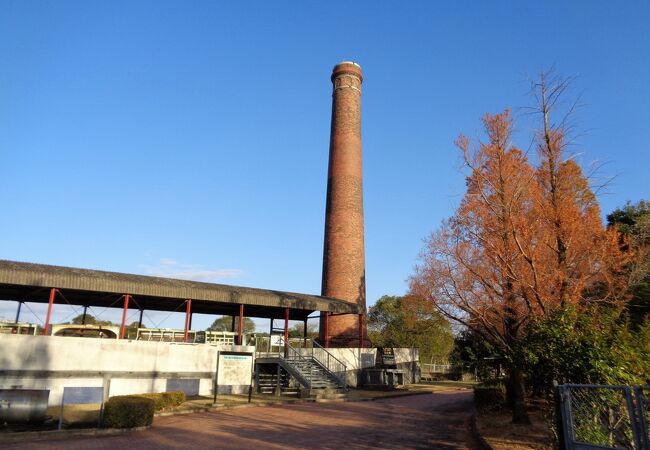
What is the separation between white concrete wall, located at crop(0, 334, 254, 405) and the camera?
16.9m

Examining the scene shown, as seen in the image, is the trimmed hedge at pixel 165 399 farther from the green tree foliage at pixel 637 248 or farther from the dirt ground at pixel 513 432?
the green tree foliage at pixel 637 248

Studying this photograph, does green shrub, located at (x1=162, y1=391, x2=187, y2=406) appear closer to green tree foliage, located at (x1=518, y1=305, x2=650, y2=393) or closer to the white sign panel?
the white sign panel

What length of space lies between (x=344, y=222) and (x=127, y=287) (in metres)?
16.1

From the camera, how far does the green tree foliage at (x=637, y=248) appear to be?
1644 cm

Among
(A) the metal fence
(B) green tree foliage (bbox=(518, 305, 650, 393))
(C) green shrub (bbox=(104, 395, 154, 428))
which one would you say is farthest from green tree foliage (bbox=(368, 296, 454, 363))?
(A) the metal fence

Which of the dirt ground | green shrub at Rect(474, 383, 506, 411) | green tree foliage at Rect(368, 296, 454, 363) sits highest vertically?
green tree foliage at Rect(368, 296, 454, 363)

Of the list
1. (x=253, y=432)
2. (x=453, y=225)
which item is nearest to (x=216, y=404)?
(x=253, y=432)

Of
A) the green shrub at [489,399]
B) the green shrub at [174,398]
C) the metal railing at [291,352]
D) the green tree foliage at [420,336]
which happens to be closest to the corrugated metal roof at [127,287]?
the metal railing at [291,352]

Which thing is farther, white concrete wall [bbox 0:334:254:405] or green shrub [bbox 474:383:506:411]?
white concrete wall [bbox 0:334:254:405]

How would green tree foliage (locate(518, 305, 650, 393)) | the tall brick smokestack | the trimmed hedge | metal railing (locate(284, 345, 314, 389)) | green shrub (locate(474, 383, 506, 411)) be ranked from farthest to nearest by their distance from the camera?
1. the tall brick smokestack
2. metal railing (locate(284, 345, 314, 389))
3. green shrub (locate(474, 383, 506, 411))
4. the trimmed hedge
5. green tree foliage (locate(518, 305, 650, 393))

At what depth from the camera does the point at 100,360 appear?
18812 mm

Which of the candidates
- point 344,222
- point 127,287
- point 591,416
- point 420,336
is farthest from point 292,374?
point 420,336

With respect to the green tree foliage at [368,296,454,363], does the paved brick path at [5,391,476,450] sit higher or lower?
lower

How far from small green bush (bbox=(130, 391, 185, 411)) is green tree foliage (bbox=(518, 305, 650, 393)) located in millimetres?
11616
